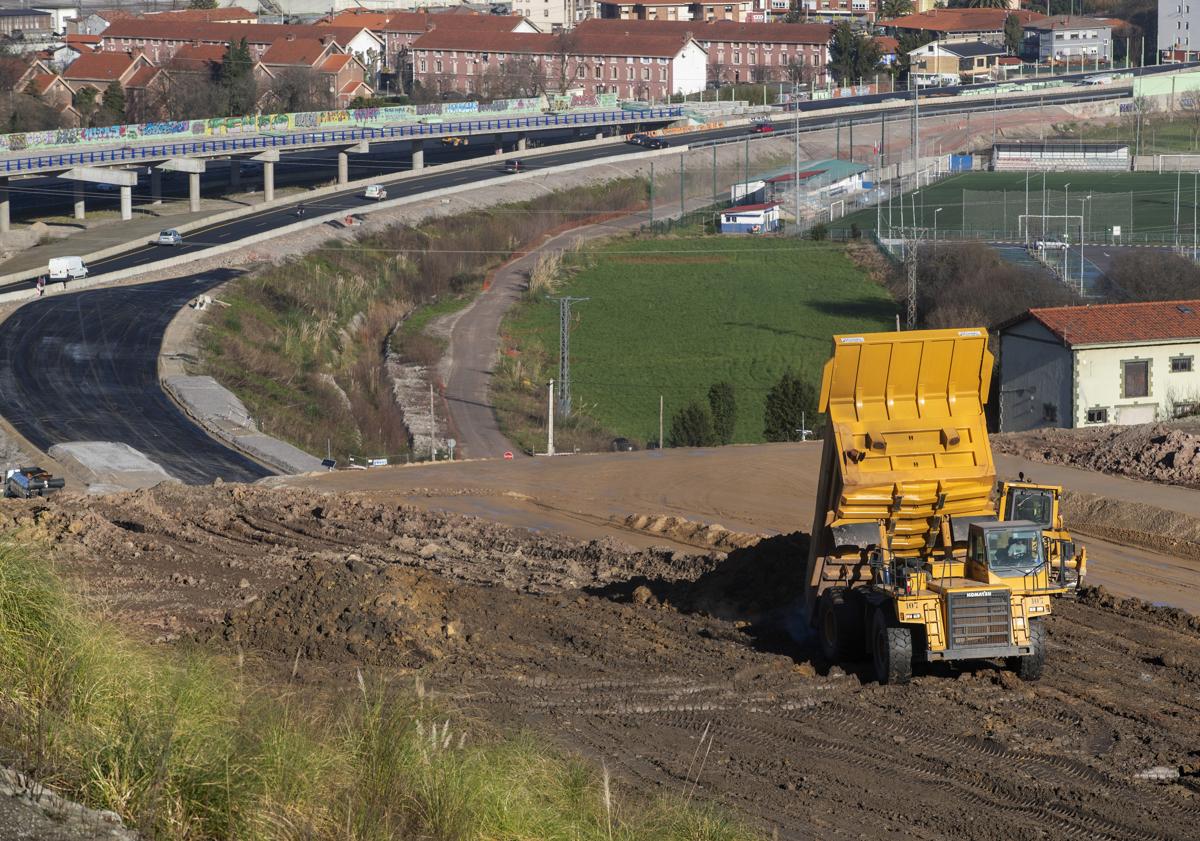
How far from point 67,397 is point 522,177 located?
162ft

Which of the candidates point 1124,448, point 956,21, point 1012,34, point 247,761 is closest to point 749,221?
point 1124,448

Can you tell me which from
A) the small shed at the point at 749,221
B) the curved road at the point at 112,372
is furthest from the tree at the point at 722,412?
the small shed at the point at 749,221

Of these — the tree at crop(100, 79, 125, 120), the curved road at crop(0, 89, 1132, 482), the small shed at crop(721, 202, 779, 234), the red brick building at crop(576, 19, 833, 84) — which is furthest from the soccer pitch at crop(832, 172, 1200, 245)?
the tree at crop(100, 79, 125, 120)

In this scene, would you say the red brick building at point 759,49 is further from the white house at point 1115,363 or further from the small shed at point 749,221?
the white house at point 1115,363

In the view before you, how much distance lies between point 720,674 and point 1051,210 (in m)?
71.3

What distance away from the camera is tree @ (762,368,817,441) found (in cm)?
4756

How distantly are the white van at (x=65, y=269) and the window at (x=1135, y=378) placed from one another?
4688 centimetres

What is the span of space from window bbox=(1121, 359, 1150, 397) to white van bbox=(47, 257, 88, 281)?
46.9 metres

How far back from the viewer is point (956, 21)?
17212 centimetres

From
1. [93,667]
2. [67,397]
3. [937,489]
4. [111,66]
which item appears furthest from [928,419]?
[111,66]

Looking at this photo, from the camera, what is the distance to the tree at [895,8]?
183625 millimetres

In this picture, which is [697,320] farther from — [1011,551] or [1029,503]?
[1011,551]

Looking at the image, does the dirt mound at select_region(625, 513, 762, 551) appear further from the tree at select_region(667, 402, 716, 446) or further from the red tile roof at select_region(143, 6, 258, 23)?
the red tile roof at select_region(143, 6, 258, 23)

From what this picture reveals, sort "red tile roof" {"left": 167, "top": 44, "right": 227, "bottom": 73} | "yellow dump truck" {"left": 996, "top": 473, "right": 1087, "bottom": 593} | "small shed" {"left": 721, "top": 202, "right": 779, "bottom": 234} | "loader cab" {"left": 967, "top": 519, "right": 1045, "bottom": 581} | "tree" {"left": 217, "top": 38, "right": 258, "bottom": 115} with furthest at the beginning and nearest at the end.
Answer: "red tile roof" {"left": 167, "top": 44, "right": 227, "bottom": 73} → "tree" {"left": 217, "top": 38, "right": 258, "bottom": 115} → "small shed" {"left": 721, "top": 202, "right": 779, "bottom": 234} → "yellow dump truck" {"left": 996, "top": 473, "right": 1087, "bottom": 593} → "loader cab" {"left": 967, "top": 519, "right": 1045, "bottom": 581}
